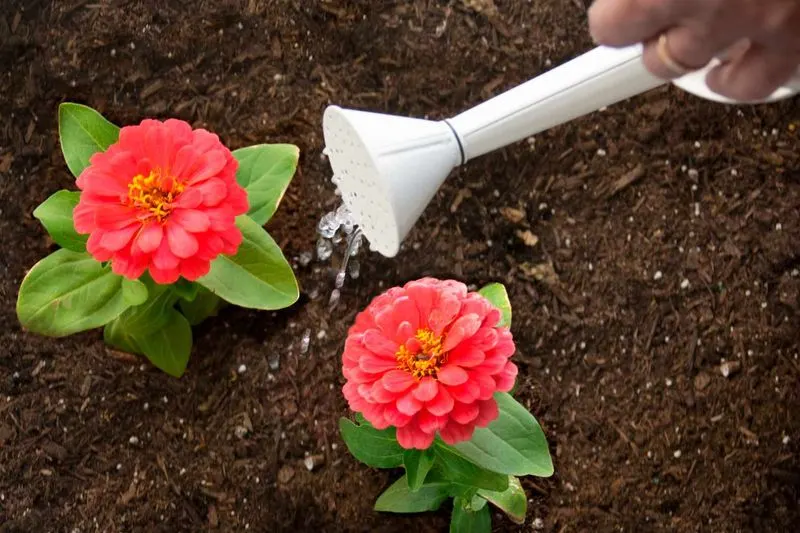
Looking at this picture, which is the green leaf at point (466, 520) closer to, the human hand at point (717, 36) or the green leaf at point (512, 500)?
the green leaf at point (512, 500)

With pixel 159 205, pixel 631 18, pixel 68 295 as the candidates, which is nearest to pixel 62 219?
pixel 68 295

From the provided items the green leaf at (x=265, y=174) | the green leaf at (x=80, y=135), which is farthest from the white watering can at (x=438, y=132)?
the green leaf at (x=80, y=135)

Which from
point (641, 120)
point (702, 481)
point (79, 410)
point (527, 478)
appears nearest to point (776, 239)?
point (641, 120)

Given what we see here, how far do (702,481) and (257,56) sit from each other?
3.20 ft

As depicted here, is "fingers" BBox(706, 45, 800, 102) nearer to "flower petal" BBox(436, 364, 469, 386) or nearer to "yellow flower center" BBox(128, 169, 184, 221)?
"flower petal" BBox(436, 364, 469, 386)

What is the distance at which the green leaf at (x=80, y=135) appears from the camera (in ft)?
3.30

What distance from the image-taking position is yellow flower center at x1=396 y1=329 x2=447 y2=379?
2.67 feet

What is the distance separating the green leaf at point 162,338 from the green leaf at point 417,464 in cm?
41

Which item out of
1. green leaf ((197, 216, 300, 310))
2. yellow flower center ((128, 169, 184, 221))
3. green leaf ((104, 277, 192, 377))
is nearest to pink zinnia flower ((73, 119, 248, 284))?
yellow flower center ((128, 169, 184, 221))

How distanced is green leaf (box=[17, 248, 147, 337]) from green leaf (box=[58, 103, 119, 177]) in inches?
4.9

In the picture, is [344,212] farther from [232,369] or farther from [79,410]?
[79,410]

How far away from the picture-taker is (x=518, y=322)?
1213mm

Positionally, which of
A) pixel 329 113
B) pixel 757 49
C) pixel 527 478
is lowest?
pixel 527 478

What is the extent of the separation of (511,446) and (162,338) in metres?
0.55
